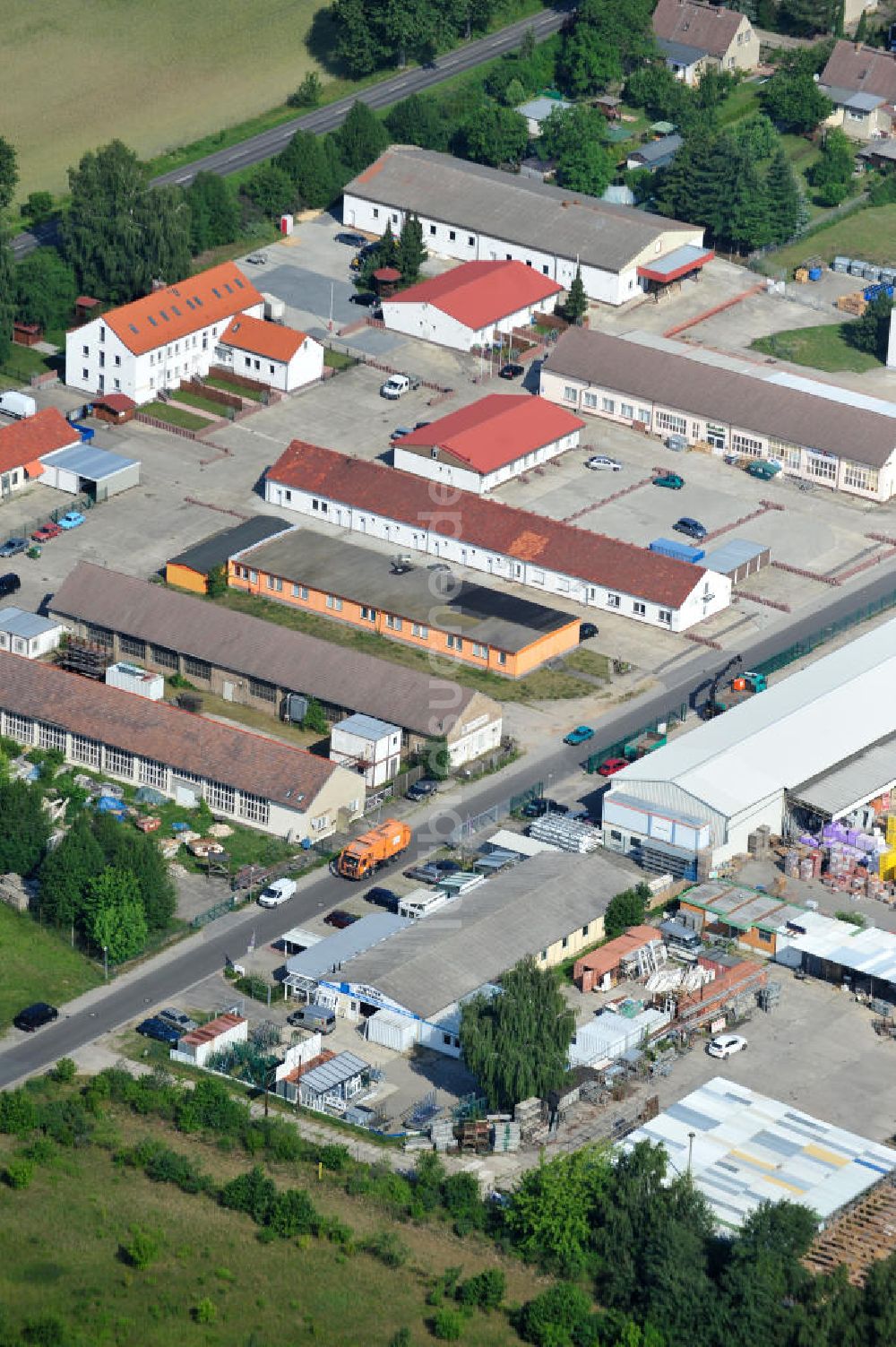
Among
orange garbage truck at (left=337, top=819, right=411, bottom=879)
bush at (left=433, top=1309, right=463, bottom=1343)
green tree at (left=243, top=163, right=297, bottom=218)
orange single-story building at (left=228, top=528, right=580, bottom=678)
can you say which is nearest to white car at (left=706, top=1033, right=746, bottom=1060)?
orange garbage truck at (left=337, top=819, right=411, bottom=879)

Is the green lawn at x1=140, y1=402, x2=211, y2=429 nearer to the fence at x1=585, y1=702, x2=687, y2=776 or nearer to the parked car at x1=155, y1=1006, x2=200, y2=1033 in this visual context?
the fence at x1=585, y1=702, x2=687, y2=776

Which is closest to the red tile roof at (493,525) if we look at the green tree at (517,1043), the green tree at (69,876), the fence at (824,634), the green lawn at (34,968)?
the fence at (824,634)

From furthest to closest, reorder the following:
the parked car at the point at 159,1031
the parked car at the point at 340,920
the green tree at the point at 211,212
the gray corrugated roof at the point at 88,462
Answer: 1. the green tree at the point at 211,212
2. the gray corrugated roof at the point at 88,462
3. the parked car at the point at 340,920
4. the parked car at the point at 159,1031

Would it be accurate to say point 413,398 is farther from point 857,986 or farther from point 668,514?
point 857,986

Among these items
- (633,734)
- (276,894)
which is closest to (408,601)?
(633,734)

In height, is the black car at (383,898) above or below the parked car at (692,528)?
below

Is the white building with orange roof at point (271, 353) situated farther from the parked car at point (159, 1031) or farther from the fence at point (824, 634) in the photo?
the parked car at point (159, 1031)

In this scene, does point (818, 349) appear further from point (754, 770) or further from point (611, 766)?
point (754, 770)
